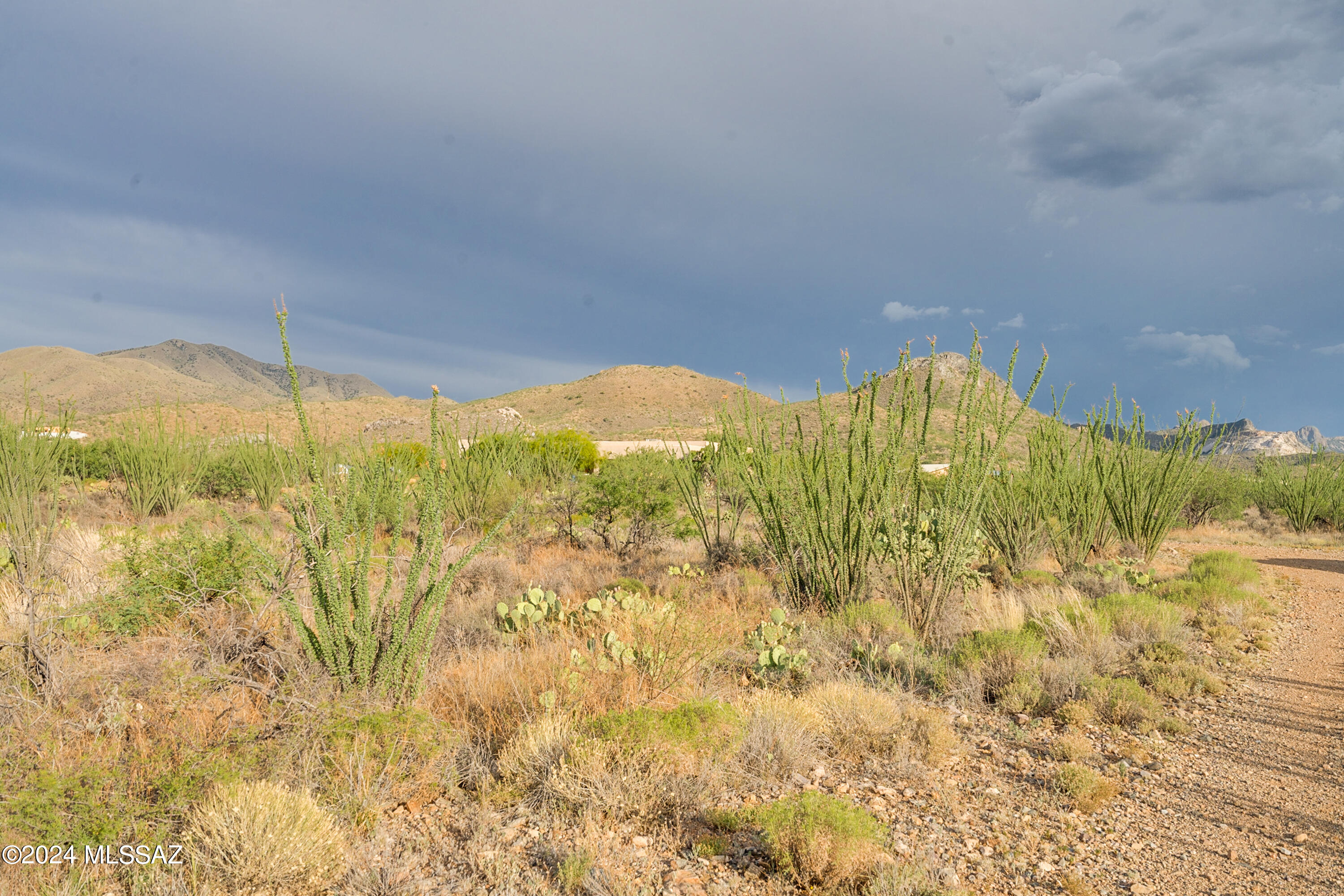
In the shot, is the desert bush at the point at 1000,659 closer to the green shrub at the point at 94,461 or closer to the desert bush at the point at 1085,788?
the desert bush at the point at 1085,788

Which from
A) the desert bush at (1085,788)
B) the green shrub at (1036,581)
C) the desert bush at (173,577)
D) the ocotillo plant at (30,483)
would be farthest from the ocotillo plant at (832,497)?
the ocotillo plant at (30,483)

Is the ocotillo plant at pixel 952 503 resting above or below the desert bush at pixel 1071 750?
above

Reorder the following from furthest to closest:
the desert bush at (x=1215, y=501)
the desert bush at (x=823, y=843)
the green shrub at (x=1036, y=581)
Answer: the desert bush at (x=1215, y=501) → the green shrub at (x=1036, y=581) → the desert bush at (x=823, y=843)

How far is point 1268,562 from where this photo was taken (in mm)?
12102

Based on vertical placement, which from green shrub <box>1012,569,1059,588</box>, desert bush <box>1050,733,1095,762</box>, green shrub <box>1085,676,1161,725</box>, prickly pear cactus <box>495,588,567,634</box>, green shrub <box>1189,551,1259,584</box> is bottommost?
desert bush <box>1050,733,1095,762</box>

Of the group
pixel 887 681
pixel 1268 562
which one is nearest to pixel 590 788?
pixel 887 681

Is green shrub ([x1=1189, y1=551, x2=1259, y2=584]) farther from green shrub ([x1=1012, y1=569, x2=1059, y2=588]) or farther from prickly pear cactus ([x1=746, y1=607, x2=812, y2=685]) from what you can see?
prickly pear cactus ([x1=746, y1=607, x2=812, y2=685])

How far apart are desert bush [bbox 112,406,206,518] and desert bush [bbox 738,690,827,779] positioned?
13.7 metres

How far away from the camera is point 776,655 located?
566 cm

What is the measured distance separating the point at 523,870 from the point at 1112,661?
5.58 meters

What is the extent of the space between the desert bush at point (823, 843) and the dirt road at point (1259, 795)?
53.0 inches

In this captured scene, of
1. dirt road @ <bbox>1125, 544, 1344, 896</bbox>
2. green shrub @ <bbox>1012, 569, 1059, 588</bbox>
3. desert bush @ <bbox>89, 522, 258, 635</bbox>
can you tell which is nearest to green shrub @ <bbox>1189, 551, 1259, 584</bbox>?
green shrub @ <bbox>1012, 569, 1059, 588</bbox>

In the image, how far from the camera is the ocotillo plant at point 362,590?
4.28 m

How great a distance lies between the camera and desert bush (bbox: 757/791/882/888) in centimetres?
323
